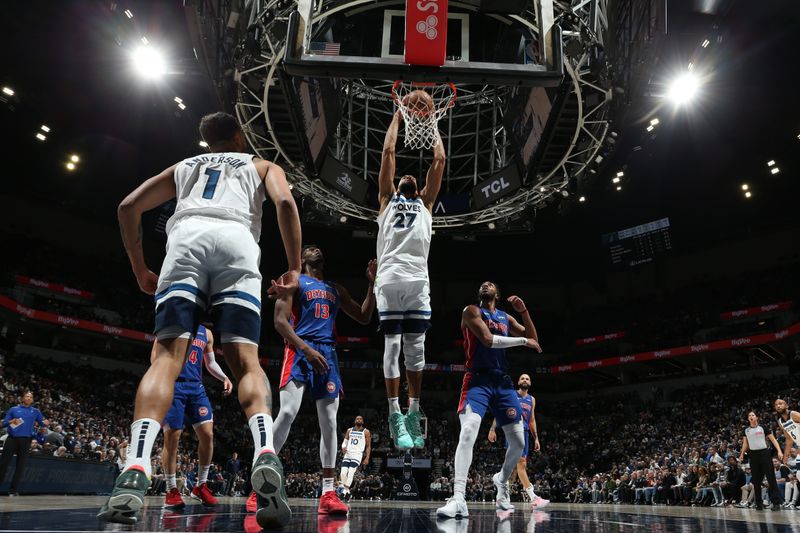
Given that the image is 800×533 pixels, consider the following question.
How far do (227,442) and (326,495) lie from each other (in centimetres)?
2573

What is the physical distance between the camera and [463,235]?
819 inches

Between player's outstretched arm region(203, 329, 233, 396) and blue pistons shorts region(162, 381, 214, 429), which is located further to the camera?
player's outstretched arm region(203, 329, 233, 396)

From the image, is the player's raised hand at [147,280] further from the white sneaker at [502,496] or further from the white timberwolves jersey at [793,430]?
the white timberwolves jersey at [793,430]

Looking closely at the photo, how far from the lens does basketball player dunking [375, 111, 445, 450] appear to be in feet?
18.1

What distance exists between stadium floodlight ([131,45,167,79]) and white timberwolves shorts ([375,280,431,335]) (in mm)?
13275

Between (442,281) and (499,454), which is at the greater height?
(442,281)

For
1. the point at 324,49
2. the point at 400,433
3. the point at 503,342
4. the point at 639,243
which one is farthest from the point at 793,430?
the point at 639,243

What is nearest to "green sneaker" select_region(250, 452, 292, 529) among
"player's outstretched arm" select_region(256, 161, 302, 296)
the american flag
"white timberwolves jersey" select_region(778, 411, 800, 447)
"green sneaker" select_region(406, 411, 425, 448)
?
"player's outstretched arm" select_region(256, 161, 302, 296)

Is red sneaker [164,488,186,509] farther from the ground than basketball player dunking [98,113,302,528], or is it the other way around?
basketball player dunking [98,113,302,528]

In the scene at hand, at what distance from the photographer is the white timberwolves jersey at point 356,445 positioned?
40.7 feet

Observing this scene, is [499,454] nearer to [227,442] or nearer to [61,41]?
[227,442]

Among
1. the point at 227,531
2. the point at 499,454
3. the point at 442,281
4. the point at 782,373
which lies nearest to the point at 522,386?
the point at 227,531

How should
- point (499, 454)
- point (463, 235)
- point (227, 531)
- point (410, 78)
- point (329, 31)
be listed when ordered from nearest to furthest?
point (227, 531), point (410, 78), point (329, 31), point (463, 235), point (499, 454)

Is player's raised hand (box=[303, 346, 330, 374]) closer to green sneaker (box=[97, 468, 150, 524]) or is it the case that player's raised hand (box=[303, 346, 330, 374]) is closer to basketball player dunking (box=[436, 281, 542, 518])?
basketball player dunking (box=[436, 281, 542, 518])
